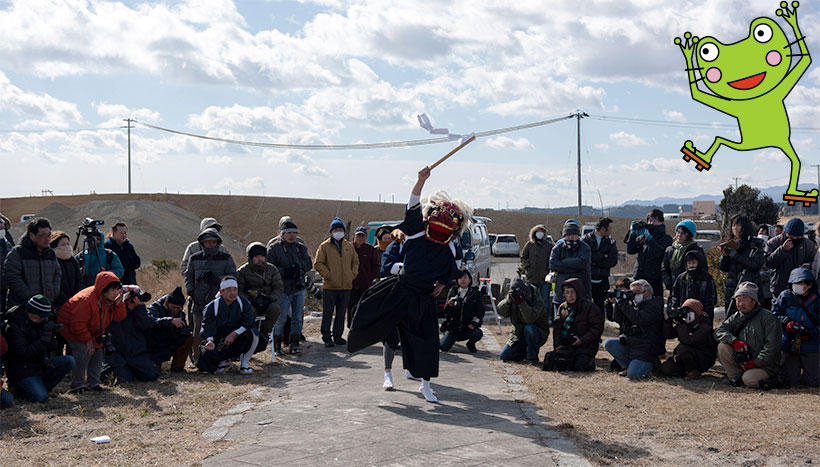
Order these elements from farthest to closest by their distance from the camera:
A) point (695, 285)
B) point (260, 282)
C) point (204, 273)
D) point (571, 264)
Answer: point (571, 264) → point (260, 282) → point (204, 273) → point (695, 285)

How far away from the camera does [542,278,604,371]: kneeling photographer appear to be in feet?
31.4

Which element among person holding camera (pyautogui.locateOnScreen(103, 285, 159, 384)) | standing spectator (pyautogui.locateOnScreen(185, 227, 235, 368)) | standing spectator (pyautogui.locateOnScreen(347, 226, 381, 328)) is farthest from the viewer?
standing spectator (pyautogui.locateOnScreen(347, 226, 381, 328))

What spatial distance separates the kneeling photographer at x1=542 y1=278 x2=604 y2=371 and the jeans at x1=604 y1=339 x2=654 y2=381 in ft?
0.70

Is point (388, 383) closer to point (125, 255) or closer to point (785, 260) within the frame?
point (125, 255)

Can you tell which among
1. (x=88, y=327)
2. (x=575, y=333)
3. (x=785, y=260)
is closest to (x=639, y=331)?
(x=575, y=333)

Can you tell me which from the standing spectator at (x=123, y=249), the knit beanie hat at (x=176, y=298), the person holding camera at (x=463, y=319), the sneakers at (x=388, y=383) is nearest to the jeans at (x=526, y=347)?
the person holding camera at (x=463, y=319)

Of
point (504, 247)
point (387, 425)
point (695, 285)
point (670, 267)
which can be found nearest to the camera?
point (387, 425)

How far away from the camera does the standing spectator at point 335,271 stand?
11.6 m

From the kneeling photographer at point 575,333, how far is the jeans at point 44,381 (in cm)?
546

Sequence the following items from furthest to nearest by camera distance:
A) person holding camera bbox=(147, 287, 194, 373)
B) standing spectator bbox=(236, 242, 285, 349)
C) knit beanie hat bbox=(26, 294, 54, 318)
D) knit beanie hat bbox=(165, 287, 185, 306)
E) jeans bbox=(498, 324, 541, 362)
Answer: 1. standing spectator bbox=(236, 242, 285, 349)
2. jeans bbox=(498, 324, 541, 362)
3. knit beanie hat bbox=(165, 287, 185, 306)
4. person holding camera bbox=(147, 287, 194, 373)
5. knit beanie hat bbox=(26, 294, 54, 318)

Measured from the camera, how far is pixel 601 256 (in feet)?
38.6

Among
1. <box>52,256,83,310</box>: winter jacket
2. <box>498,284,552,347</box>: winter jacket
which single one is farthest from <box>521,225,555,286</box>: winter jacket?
<box>52,256,83,310</box>: winter jacket

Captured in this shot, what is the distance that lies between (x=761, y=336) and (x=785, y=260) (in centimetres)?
139

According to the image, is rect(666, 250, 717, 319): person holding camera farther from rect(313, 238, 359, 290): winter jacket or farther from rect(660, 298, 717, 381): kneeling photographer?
rect(313, 238, 359, 290): winter jacket
